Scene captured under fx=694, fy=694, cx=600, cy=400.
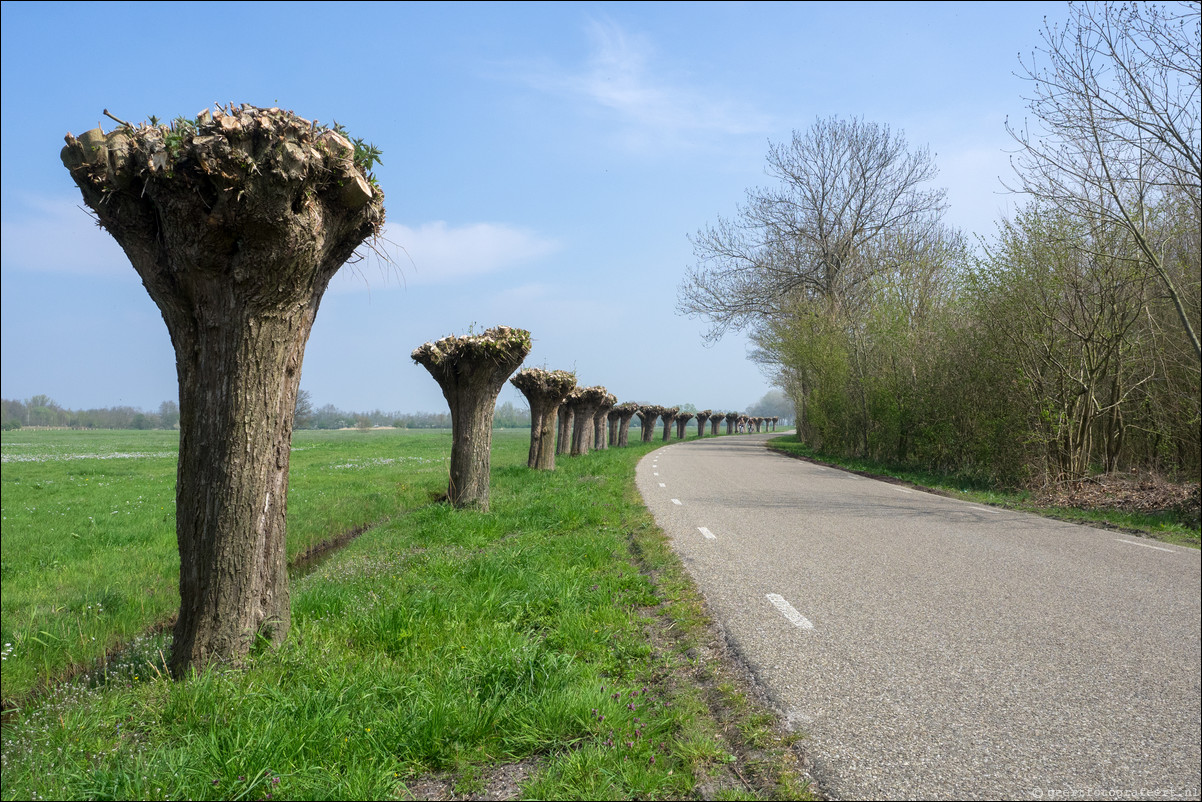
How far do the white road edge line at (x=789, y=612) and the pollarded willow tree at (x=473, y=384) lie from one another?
7305 millimetres

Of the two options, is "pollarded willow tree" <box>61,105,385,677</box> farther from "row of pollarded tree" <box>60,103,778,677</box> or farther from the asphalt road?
the asphalt road

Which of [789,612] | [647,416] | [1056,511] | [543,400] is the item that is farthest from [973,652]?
[647,416]

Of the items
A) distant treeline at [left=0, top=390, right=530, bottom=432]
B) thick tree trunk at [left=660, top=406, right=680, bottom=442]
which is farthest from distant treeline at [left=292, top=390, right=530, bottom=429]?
thick tree trunk at [left=660, top=406, right=680, bottom=442]

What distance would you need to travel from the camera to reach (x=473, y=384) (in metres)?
12.7

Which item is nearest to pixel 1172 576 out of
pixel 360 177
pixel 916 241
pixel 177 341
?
pixel 360 177

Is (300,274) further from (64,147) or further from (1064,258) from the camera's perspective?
(1064,258)

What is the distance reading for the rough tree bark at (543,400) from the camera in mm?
20703

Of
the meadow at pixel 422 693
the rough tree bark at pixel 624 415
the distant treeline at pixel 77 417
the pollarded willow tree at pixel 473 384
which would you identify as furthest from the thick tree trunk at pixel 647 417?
the distant treeline at pixel 77 417

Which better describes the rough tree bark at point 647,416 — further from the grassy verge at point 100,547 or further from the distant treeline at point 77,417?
the distant treeline at point 77,417

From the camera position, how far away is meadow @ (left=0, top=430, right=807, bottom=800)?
3.05m

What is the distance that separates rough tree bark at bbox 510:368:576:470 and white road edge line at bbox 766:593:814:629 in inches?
594

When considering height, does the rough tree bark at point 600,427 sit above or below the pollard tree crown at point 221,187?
below

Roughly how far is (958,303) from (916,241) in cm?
643

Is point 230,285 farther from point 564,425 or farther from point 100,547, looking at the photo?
point 564,425
